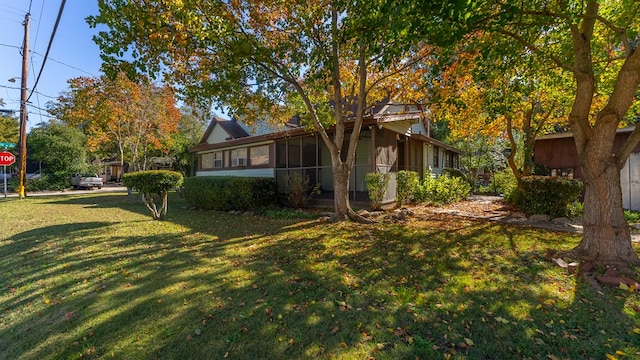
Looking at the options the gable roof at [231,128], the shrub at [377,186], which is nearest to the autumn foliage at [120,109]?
the gable roof at [231,128]

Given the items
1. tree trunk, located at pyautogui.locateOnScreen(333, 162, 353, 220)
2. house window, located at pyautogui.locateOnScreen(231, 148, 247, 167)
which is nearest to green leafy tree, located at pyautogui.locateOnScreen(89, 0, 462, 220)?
tree trunk, located at pyautogui.locateOnScreen(333, 162, 353, 220)

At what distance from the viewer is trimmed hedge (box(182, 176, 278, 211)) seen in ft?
33.9

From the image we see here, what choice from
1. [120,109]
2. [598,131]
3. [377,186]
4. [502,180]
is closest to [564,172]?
[502,180]

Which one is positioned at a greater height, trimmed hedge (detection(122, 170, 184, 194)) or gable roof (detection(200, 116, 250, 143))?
gable roof (detection(200, 116, 250, 143))

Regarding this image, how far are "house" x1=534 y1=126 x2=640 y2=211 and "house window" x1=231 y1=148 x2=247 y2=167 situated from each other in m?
12.8

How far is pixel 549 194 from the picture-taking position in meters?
7.72

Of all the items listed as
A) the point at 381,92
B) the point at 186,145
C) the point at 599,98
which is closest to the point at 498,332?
the point at 381,92

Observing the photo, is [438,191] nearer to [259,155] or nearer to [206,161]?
[259,155]

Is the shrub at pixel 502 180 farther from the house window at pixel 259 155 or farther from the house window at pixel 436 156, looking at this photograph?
the house window at pixel 259 155

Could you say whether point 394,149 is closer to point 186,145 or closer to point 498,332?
point 498,332

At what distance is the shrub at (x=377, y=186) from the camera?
9156 mm

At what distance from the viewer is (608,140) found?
436 cm

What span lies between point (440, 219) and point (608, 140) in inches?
173

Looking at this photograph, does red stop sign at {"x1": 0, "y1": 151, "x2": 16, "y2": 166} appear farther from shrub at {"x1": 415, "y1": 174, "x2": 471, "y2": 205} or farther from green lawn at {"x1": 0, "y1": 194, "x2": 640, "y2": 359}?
shrub at {"x1": 415, "y1": 174, "x2": 471, "y2": 205}
